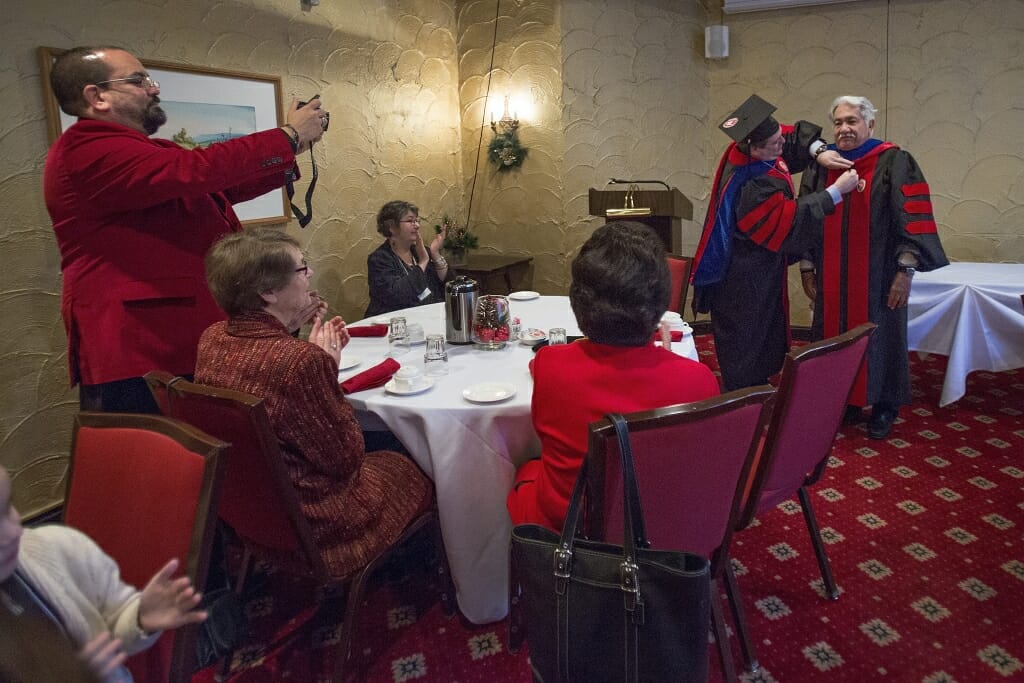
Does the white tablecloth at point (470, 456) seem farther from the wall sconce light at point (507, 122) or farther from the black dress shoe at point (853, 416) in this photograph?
the wall sconce light at point (507, 122)

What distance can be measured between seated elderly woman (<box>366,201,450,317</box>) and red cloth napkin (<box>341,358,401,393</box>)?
52.6 inches

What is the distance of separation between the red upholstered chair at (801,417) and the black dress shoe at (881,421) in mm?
1424

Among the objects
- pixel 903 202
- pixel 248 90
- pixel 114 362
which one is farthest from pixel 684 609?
pixel 248 90

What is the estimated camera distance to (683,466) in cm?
126

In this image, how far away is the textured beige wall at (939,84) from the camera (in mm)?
4078

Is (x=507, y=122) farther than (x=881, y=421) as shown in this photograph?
Yes

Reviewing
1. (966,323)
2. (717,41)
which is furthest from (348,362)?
(717,41)

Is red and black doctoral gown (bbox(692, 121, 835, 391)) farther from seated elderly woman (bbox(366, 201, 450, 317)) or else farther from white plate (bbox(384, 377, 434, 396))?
white plate (bbox(384, 377, 434, 396))

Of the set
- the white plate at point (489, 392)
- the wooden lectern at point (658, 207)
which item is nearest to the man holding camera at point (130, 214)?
the white plate at point (489, 392)

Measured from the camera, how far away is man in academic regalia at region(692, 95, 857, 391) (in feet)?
8.83

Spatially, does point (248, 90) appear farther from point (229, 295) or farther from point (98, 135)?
point (229, 295)

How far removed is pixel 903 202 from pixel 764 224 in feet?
2.01

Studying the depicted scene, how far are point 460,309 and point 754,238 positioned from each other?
1302 millimetres

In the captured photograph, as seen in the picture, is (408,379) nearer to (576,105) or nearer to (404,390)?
(404,390)
